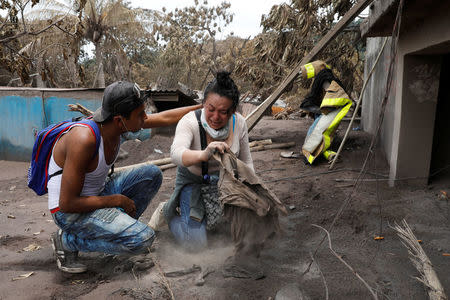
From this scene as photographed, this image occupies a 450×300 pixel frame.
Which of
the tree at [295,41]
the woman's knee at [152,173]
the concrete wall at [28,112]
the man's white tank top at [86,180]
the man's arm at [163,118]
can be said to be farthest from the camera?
the concrete wall at [28,112]

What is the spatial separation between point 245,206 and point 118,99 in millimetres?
1138

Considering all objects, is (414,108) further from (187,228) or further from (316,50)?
(187,228)

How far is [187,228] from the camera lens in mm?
3043

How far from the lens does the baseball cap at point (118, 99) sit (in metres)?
2.35

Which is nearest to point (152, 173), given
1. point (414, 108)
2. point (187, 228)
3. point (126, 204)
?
point (126, 204)

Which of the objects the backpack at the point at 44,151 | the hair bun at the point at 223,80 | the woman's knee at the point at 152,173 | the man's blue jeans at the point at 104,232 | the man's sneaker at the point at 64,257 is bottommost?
the man's sneaker at the point at 64,257

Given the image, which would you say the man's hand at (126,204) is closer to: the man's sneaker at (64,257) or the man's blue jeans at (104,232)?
the man's blue jeans at (104,232)

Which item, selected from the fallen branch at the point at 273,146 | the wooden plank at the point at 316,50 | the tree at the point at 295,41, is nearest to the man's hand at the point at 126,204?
the wooden plank at the point at 316,50

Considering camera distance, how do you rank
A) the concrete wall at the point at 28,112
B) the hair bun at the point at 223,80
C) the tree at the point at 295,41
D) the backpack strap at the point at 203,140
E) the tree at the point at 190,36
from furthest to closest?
1. the tree at the point at 190,36
2. the concrete wall at the point at 28,112
3. the tree at the point at 295,41
4. the backpack strap at the point at 203,140
5. the hair bun at the point at 223,80

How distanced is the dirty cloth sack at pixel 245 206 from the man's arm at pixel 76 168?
87 centimetres

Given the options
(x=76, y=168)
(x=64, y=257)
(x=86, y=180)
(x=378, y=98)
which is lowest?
(x=64, y=257)

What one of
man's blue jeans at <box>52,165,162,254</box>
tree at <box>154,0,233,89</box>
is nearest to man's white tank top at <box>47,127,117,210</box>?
man's blue jeans at <box>52,165,162,254</box>

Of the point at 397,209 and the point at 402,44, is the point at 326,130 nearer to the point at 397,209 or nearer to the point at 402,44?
the point at 402,44

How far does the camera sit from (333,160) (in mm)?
5238
